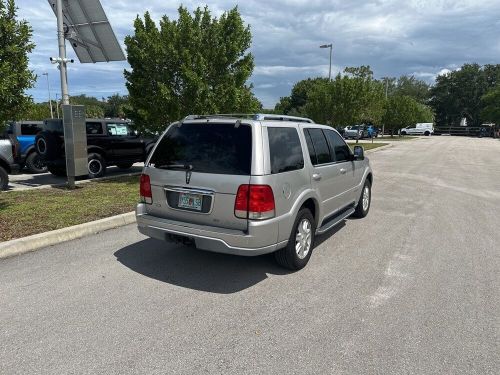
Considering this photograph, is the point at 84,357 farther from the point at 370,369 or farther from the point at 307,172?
the point at 307,172

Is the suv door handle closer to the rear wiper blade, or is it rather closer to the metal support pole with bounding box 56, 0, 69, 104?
the rear wiper blade

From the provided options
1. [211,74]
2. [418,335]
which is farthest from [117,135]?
[418,335]

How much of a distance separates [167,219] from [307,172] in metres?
1.80

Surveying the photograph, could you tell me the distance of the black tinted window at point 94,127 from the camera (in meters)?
12.1

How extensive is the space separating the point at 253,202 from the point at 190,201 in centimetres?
78

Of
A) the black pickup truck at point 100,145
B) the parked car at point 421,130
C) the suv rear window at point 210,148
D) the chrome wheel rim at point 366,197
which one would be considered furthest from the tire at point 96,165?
the parked car at point 421,130

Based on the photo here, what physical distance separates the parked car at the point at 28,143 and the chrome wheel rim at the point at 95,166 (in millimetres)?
2355

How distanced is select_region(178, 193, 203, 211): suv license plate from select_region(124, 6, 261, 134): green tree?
21.6 ft

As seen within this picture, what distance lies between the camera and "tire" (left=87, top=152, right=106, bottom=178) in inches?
464

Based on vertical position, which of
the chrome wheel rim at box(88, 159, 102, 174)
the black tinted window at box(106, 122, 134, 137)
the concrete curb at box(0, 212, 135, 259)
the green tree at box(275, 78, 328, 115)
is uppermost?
the green tree at box(275, 78, 328, 115)

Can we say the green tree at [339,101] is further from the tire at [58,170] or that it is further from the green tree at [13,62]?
the green tree at [13,62]

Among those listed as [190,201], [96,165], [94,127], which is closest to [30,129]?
[94,127]

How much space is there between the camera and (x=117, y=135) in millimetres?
12773

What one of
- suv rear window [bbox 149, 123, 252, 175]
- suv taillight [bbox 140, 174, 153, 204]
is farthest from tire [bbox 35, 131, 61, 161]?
suv rear window [bbox 149, 123, 252, 175]
